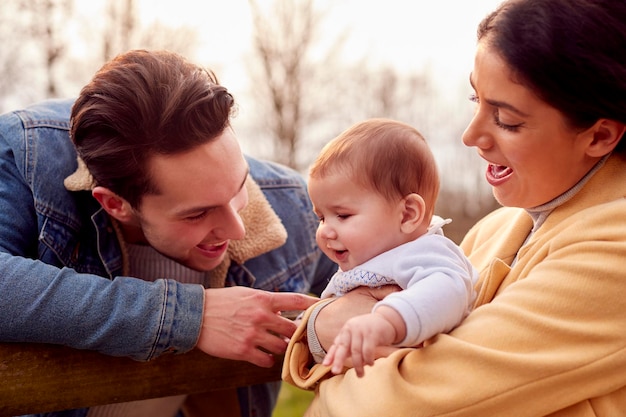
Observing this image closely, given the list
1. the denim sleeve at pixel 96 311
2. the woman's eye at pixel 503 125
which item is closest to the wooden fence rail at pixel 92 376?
the denim sleeve at pixel 96 311

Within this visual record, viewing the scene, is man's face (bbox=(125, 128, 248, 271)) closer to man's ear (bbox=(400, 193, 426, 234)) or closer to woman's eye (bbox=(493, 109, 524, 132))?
man's ear (bbox=(400, 193, 426, 234))

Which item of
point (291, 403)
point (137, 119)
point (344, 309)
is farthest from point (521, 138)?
point (291, 403)

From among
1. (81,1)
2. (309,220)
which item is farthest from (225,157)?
(81,1)

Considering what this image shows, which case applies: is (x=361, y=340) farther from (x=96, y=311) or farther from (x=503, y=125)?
(x=96, y=311)

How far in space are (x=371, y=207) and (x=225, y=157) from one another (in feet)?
2.86

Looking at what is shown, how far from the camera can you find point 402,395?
1.67 metres

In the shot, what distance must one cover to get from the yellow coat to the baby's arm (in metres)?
0.15

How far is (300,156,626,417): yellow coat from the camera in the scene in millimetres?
1631

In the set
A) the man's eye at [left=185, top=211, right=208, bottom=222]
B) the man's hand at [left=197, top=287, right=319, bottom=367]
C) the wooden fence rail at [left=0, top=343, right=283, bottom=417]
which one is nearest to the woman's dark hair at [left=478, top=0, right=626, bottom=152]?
the man's hand at [left=197, top=287, right=319, bottom=367]

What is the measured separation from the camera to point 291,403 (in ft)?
19.4

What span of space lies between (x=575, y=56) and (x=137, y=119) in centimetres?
145

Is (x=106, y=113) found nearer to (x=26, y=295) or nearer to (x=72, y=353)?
(x=26, y=295)

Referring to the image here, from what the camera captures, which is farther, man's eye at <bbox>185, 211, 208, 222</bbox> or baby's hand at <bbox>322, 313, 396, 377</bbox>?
man's eye at <bbox>185, 211, 208, 222</bbox>

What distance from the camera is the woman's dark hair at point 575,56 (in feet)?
5.54
